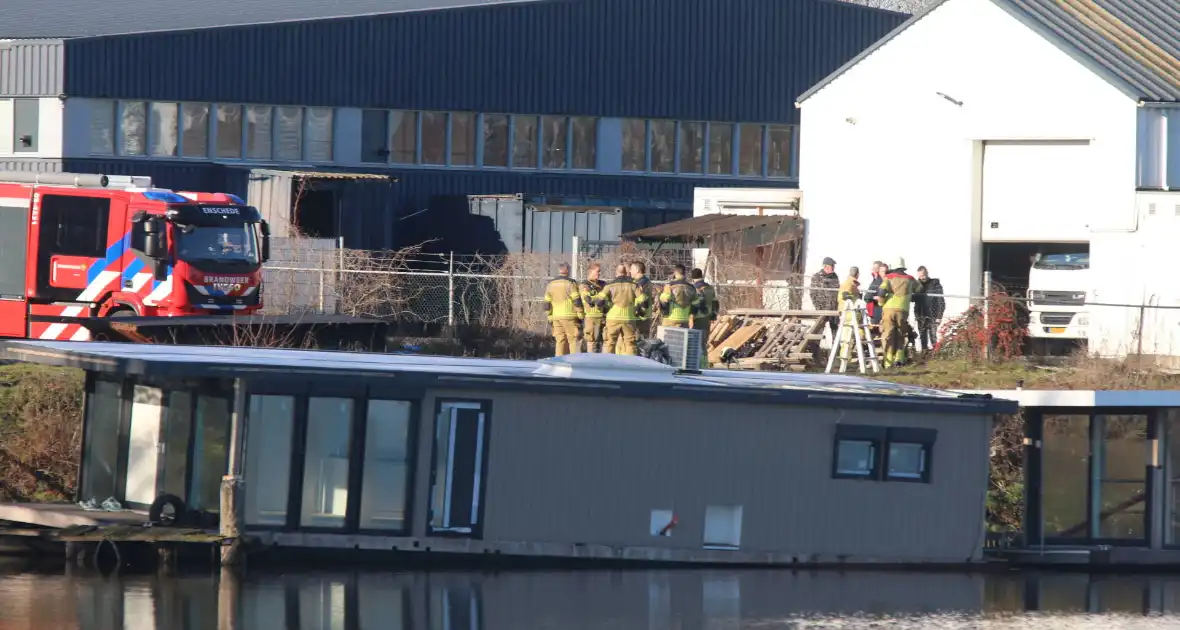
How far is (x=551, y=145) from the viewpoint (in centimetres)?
5038

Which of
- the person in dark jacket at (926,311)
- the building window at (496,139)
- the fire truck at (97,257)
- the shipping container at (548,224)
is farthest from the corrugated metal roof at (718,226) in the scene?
the building window at (496,139)

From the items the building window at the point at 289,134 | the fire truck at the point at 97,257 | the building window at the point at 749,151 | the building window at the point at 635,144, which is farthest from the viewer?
the building window at the point at 749,151

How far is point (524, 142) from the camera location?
50094 mm

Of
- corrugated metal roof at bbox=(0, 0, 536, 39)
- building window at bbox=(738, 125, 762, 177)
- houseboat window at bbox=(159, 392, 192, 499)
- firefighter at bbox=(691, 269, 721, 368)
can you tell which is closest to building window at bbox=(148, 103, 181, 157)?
corrugated metal roof at bbox=(0, 0, 536, 39)

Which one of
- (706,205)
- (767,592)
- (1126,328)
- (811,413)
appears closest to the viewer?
(767,592)

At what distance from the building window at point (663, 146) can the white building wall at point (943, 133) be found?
1410 centimetres

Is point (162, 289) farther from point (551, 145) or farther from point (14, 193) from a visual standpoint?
point (551, 145)

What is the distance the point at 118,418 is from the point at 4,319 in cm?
816

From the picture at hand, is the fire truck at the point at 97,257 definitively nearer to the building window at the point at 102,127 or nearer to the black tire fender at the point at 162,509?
the black tire fender at the point at 162,509

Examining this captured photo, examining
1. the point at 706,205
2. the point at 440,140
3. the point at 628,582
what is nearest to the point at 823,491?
the point at 628,582

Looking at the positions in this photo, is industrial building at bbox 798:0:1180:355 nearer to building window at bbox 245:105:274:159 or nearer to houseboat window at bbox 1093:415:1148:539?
houseboat window at bbox 1093:415:1148:539

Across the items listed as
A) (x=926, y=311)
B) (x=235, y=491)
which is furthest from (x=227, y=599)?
(x=926, y=311)

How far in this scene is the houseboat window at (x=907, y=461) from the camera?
2191cm

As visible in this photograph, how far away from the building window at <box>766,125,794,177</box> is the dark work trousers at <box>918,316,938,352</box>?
21.8 meters
